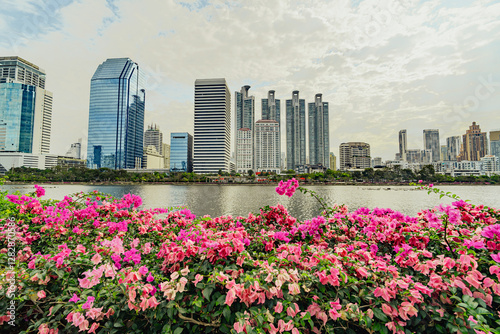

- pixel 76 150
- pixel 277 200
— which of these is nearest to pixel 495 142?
pixel 277 200

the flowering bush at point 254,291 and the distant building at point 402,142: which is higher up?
the distant building at point 402,142

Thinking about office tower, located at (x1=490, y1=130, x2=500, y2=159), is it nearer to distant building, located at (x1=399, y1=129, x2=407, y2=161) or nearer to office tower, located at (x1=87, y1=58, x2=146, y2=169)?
distant building, located at (x1=399, y1=129, x2=407, y2=161)

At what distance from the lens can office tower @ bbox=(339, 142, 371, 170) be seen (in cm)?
16238

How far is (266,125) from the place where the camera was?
135m

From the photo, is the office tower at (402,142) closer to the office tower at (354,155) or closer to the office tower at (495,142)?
the office tower at (354,155)

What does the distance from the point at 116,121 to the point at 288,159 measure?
96.6 m

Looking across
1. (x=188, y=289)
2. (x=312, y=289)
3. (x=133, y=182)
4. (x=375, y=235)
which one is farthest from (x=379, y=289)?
(x=133, y=182)

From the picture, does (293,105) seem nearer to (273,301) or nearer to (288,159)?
(288,159)

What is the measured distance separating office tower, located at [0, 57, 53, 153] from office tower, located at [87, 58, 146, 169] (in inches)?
901

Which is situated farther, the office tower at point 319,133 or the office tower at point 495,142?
the office tower at point 319,133

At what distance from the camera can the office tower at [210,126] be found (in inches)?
4235

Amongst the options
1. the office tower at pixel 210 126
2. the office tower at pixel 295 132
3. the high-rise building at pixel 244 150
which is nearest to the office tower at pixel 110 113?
the office tower at pixel 210 126

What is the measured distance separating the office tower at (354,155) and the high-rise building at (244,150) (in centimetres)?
6873

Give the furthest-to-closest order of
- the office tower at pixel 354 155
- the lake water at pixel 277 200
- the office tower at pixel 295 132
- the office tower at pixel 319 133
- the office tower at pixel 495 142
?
the office tower at pixel 354 155
the office tower at pixel 295 132
the office tower at pixel 319 133
the office tower at pixel 495 142
the lake water at pixel 277 200
